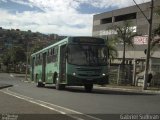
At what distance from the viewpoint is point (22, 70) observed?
154625 millimetres

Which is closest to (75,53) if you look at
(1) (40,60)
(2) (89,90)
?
(2) (89,90)

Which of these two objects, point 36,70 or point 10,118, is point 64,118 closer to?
point 10,118

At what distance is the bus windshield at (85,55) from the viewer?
2916 centimetres

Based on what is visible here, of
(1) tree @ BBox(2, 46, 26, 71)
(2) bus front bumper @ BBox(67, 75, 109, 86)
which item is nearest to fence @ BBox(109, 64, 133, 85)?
(2) bus front bumper @ BBox(67, 75, 109, 86)

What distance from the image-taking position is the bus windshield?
2916cm

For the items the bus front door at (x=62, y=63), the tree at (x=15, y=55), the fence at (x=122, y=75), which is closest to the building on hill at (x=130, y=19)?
the tree at (x=15, y=55)

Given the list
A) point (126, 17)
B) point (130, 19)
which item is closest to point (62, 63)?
point (130, 19)

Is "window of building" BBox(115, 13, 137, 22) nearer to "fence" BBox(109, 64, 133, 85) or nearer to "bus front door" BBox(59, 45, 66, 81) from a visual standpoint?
"fence" BBox(109, 64, 133, 85)

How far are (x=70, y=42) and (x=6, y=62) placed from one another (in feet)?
416

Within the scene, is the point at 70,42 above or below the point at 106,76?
above

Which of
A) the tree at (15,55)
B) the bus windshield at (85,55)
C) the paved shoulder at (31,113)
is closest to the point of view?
the paved shoulder at (31,113)

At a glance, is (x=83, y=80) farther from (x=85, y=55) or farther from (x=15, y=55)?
(x=15, y=55)

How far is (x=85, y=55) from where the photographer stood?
1149 inches

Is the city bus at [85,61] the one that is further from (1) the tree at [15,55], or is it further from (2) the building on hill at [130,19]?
(1) the tree at [15,55]
